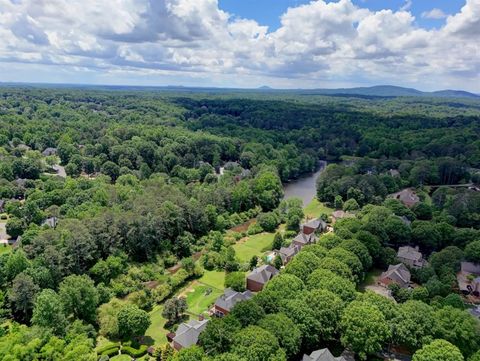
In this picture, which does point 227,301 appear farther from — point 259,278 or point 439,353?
point 439,353

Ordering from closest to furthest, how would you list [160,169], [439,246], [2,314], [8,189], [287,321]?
[287,321] → [2,314] → [439,246] → [8,189] → [160,169]

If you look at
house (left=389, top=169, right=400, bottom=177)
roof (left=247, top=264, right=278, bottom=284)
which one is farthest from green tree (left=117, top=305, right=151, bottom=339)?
house (left=389, top=169, right=400, bottom=177)

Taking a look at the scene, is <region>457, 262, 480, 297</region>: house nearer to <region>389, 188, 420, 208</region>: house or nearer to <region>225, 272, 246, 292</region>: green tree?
<region>225, 272, 246, 292</region>: green tree

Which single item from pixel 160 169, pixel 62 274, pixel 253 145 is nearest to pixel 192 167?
pixel 160 169

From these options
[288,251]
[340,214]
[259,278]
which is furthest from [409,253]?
[259,278]

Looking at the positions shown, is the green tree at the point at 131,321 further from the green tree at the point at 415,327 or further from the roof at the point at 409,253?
the roof at the point at 409,253

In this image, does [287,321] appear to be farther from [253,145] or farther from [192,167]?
[253,145]
